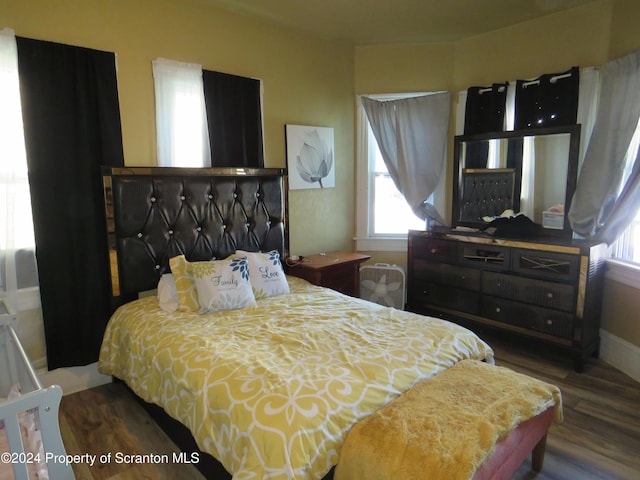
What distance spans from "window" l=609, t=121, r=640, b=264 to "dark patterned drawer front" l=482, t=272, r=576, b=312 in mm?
517

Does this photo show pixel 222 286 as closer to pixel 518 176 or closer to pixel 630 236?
pixel 518 176

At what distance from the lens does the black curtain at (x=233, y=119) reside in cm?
312

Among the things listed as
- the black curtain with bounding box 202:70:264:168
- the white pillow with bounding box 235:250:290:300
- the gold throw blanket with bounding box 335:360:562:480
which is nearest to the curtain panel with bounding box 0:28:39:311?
the black curtain with bounding box 202:70:264:168

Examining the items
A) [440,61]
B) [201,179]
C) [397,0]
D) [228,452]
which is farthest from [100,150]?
[440,61]

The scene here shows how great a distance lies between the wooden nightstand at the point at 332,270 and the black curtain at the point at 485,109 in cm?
162

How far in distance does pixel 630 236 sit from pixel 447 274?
136 cm

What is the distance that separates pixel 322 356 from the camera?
1941 millimetres

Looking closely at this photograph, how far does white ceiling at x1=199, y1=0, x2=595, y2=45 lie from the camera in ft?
10.3

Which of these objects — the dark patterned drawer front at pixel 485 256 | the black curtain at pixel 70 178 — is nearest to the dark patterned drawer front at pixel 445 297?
the dark patterned drawer front at pixel 485 256

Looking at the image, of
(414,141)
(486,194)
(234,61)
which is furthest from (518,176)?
(234,61)

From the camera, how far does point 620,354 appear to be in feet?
10.0

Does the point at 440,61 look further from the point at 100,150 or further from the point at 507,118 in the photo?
the point at 100,150

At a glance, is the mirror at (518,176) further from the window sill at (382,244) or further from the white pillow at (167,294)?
the white pillow at (167,294)

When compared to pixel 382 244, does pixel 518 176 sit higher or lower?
higher
